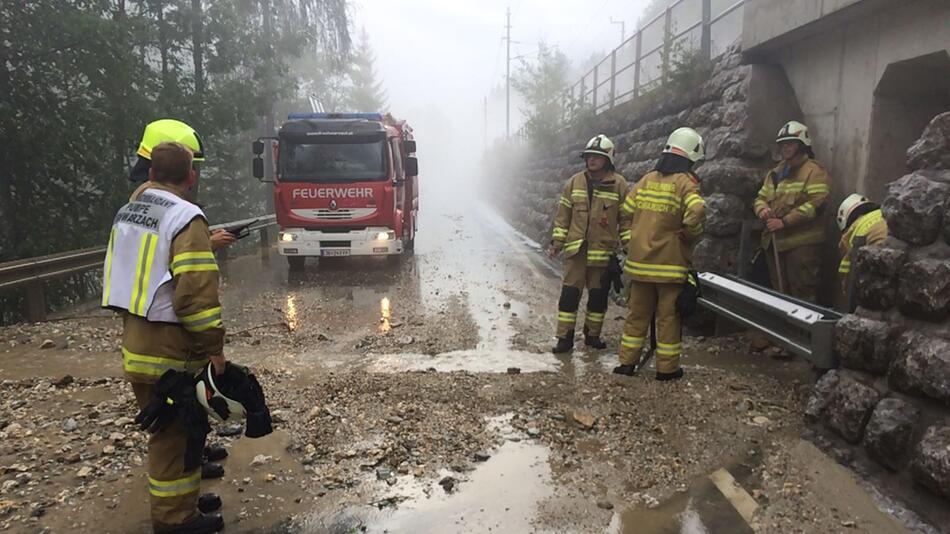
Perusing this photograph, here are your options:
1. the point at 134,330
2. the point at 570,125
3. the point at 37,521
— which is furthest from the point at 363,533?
the point at 570,125

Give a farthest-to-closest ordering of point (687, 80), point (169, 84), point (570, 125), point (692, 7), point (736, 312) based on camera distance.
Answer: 1. point (570, 125)
2. point (169, 84)
3. point (692, 7)
4. point (687, 80)
5. point (736, 312)

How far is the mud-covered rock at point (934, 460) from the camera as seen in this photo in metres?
2.79

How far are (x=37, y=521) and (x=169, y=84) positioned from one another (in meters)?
12.2

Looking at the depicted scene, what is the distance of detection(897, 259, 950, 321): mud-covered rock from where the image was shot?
3.10m

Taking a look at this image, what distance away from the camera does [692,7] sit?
9.70 m

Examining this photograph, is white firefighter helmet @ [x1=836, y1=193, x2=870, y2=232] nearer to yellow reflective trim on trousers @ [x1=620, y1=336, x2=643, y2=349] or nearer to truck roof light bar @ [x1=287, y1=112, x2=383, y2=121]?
yellow reflective trim on trousers @ [x1=620, y1=336, x2=643, y2=349]

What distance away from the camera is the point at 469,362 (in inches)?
238

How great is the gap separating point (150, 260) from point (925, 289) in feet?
12.6

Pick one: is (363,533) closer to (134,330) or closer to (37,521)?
(134,330)

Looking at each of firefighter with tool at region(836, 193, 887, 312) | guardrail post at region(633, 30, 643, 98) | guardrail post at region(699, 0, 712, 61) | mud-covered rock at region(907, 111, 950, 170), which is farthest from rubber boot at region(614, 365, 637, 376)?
guardrail post at region(633, 30, 643, 98)

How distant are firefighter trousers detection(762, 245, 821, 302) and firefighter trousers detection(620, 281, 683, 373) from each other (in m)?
1.65

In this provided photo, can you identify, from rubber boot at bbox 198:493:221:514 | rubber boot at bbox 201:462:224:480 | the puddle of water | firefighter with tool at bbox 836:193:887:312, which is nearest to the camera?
rubber boot at bbox 198:493:221:514

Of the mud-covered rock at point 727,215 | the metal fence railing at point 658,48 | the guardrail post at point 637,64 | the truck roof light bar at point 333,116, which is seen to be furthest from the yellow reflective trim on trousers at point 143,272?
the guardrail post at point 637,64

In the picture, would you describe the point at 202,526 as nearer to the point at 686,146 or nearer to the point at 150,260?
the point at 150,260
